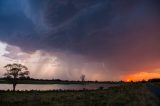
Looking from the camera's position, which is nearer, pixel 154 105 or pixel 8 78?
pixel 154 105

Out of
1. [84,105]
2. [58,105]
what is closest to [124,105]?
[84,105]

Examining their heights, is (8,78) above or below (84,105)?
above

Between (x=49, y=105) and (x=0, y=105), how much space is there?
5505 millimetres

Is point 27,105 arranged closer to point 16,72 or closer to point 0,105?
point 0,105

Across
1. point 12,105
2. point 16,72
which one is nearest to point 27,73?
point 16,72

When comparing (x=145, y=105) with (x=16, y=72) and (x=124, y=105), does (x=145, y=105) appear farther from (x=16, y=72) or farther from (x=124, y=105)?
(x=16, y=72)

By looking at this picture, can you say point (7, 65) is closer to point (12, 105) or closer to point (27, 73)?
point (27, 73)

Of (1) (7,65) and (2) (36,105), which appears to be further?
(1) (7,65)

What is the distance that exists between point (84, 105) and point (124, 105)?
488 centimetres

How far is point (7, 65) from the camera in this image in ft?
343

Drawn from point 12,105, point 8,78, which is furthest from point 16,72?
point 12,105

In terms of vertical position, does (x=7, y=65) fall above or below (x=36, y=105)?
above

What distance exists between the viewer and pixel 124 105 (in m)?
31.8

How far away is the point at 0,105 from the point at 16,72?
75173 mm
